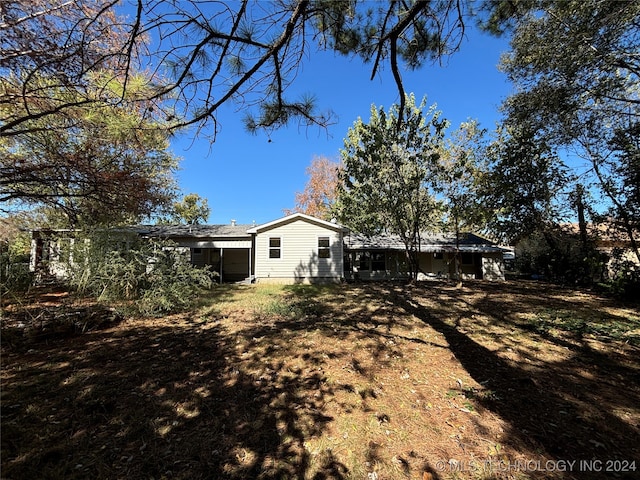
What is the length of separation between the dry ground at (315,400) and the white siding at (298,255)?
338 inches

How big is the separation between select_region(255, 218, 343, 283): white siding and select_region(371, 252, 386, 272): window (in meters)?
5.21

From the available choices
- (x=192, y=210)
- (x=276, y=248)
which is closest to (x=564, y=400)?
(x=276, y=248)

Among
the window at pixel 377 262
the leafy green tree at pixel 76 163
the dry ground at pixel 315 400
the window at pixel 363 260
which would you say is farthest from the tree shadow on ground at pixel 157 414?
the window at pixel 377 262

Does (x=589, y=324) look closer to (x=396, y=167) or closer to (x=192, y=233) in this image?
(x=396, y=167)

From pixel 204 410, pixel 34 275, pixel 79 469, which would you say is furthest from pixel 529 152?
pixel 34 275

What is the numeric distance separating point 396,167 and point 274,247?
288 inches

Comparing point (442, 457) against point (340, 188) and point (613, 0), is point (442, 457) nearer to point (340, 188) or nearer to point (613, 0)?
point (613, 0)

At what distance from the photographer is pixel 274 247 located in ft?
49.6

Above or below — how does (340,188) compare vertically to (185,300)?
above

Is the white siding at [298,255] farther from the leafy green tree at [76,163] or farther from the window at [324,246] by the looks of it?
the leafy green tree at [76,163]

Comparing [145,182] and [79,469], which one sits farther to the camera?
[145,182]

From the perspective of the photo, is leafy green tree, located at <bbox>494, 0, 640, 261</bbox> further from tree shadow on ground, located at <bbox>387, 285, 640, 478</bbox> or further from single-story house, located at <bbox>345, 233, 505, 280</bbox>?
single-story house, located at <bbox>345, 233, 505, 280</bbox>

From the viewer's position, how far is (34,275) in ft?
21.0

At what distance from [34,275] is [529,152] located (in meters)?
18.4
